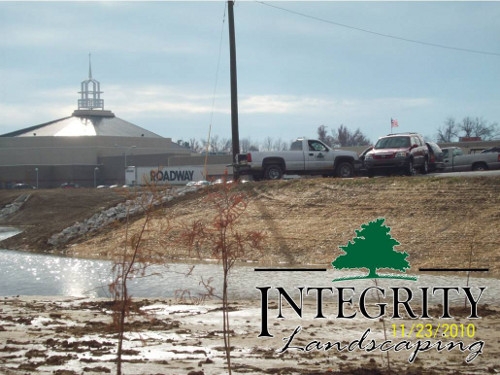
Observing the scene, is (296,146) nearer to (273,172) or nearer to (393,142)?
(273,172)

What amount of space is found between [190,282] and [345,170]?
1710cm

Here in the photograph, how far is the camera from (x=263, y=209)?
31.3 metres

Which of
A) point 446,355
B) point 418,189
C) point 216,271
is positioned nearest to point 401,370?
point 446,355

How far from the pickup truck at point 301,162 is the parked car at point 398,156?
73.7 inches

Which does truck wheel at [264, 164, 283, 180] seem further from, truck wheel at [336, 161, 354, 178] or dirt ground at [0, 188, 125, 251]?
dirt ground at [0, 188, 125, 251]

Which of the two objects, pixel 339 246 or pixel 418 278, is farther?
pixel 339 246

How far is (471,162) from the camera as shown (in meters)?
43.3

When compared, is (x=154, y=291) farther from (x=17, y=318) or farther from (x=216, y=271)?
(x=17, y=318)

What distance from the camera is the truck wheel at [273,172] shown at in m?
37.2

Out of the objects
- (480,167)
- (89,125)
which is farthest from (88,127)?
(480,167)

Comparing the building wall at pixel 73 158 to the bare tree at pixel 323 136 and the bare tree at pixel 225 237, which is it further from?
the bare tree at pixel 225 237

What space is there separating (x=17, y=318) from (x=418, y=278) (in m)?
9.93

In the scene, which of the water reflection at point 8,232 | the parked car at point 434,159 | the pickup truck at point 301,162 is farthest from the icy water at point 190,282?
the parked car at point 434,159

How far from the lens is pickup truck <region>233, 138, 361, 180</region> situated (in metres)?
37.0
